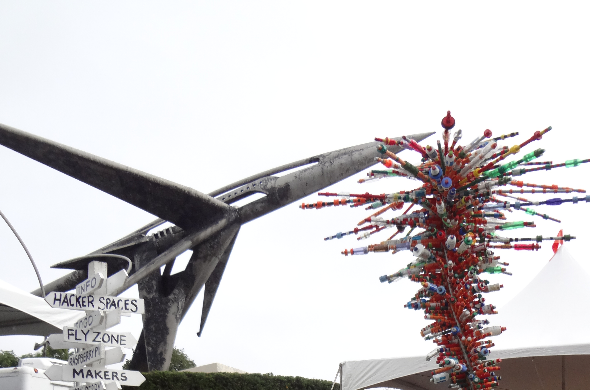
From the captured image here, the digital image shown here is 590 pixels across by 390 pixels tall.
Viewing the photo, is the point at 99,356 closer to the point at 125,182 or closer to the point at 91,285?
the point at 91,285

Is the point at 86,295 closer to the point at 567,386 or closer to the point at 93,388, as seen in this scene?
the point at 93,388

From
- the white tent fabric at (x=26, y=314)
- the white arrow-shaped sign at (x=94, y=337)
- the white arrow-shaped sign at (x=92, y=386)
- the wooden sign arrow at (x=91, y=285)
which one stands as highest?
the white tent fabric at (x=26, y=314)

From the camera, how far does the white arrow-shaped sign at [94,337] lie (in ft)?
19.4

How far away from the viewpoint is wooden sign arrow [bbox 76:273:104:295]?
5.91 m

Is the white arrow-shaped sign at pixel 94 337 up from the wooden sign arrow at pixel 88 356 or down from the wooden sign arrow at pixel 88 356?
up

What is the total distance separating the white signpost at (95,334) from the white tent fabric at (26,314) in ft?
17.2

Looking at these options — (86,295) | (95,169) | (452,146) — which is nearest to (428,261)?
(452,146)

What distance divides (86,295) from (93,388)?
88cm

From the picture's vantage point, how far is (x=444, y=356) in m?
4.59

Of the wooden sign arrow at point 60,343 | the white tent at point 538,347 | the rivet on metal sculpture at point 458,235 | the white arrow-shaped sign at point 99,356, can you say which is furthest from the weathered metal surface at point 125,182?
the rivet on metal sculpture at point 458,235

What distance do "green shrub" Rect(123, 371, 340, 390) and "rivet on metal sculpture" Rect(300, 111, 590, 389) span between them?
7163 mm

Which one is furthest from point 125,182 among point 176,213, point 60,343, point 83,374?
point 83,374

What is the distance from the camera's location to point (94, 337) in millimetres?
5941

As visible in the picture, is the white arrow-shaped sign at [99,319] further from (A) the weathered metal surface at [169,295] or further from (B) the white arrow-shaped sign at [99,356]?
(A) the weathered metal surface at [169,295]
